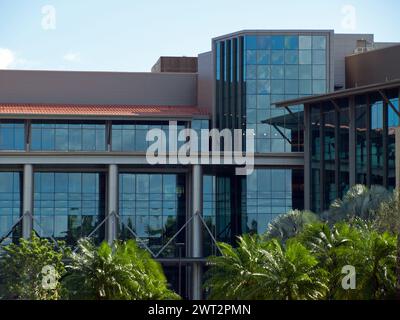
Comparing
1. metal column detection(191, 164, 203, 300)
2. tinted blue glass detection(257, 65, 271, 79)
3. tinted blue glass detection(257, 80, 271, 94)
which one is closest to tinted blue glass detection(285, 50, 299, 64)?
tinted blue glass detection(257, 65, 271, 79)

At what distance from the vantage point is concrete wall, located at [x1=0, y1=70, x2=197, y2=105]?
8381 cm

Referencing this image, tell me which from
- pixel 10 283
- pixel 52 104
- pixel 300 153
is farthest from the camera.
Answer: pixel 52 104

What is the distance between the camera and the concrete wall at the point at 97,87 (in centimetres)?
8381

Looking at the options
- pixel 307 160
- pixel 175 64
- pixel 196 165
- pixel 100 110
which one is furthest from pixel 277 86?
pixel 175 64

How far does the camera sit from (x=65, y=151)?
78.1 meters

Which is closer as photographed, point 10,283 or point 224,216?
point 10,283

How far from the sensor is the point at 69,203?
80.5m

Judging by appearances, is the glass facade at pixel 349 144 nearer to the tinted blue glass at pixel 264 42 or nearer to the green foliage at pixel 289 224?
the tinted blue glass at pixel 264 42

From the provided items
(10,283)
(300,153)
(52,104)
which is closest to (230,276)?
(10,283)

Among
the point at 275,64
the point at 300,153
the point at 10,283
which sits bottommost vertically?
the point at 10,283

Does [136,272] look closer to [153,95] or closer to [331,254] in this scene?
[331,254]

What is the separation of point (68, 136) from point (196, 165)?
370 inches

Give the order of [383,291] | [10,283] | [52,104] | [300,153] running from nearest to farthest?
[383,291], [10,283], [300,153], [52,104]

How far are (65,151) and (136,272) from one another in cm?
3411
